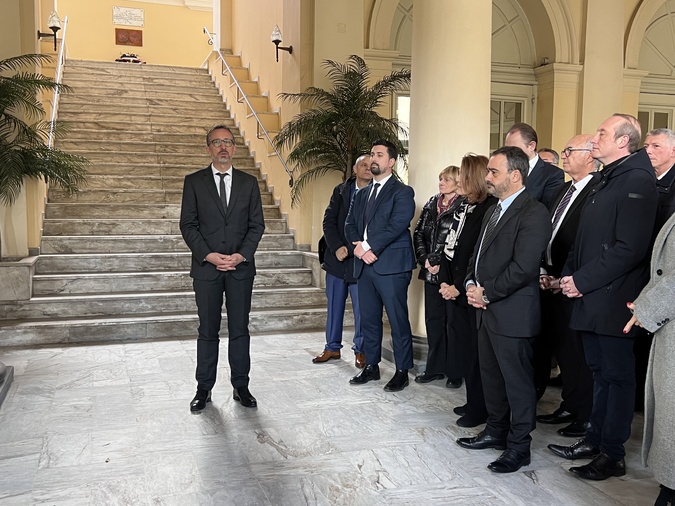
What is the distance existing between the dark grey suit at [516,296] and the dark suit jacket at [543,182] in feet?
3.42

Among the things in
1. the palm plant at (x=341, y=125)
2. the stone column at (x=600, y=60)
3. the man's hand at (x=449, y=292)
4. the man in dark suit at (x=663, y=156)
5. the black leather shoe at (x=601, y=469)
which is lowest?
the black leather shoe at (x=601, y=469)

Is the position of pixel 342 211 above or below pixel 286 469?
above

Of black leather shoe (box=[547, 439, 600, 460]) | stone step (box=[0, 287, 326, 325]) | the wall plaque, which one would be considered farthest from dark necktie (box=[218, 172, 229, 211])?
the wall plaque

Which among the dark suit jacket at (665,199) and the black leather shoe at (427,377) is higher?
the dark suit jacket at (665,199)

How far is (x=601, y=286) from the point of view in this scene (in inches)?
132

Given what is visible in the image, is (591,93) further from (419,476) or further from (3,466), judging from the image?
(3,466)

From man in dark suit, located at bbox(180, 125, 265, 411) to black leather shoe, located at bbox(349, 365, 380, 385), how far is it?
91 cm

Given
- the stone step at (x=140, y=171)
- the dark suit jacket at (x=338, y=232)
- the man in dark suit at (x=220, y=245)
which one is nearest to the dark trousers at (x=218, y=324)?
the man in dark suit at (x=220, y=245)

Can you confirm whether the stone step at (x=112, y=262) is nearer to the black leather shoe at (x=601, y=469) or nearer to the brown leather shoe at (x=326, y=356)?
the brown leather shoe at (x=326, y=356)

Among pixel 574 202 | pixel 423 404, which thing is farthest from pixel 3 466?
pixel 574 202

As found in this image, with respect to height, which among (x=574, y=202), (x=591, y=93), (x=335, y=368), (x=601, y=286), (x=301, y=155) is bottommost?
(x=335, y=368)

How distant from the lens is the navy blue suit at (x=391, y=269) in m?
4.95

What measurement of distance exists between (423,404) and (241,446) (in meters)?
1.41

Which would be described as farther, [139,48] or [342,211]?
[139,48]
